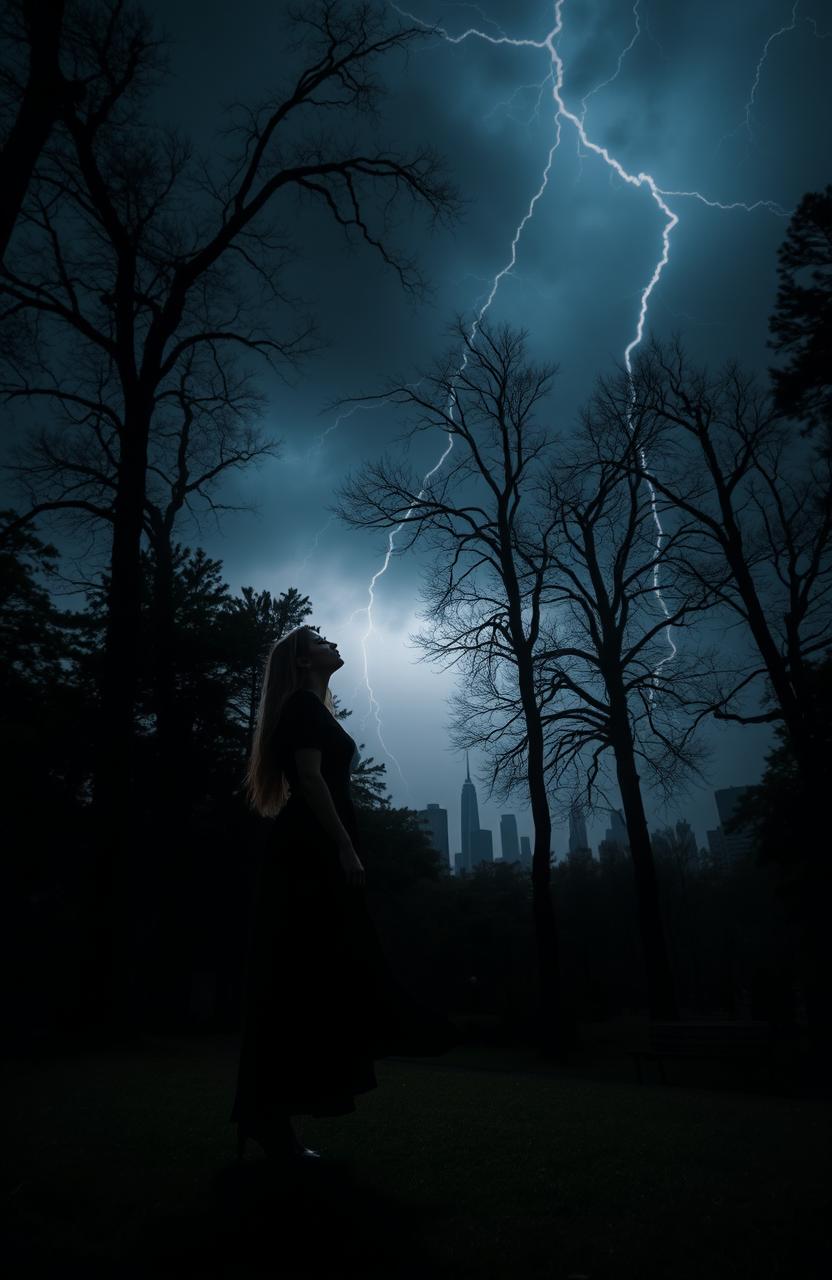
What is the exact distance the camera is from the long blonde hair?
338 cm

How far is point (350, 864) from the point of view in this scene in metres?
2.89

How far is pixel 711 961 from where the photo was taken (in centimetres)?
5412

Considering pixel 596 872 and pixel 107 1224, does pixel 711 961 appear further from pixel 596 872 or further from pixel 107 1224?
pixel 107 1224

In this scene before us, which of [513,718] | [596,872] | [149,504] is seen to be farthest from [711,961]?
[149,504]

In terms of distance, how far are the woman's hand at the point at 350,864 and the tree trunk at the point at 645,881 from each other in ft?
43.0

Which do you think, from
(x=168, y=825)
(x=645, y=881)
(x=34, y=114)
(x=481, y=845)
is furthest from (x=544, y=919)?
(x=481, y=845)

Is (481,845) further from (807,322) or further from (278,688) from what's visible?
(278,688)

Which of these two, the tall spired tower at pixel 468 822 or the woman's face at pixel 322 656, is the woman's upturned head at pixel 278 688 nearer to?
the woman's face at pixel 322 656

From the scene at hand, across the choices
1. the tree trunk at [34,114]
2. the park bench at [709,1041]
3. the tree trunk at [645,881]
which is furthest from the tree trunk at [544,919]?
the tree trunk at [34,114]

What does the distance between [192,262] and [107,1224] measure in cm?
1219

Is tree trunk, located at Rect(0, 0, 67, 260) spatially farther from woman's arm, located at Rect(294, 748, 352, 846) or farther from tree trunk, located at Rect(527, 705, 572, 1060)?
tree trunk, located at Rect(527, 705, 572, 1060)

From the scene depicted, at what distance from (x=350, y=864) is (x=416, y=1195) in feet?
3.75

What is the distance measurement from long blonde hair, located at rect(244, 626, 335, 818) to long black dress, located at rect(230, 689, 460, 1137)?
0.36 meters

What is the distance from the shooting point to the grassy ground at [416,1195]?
1.84 m
